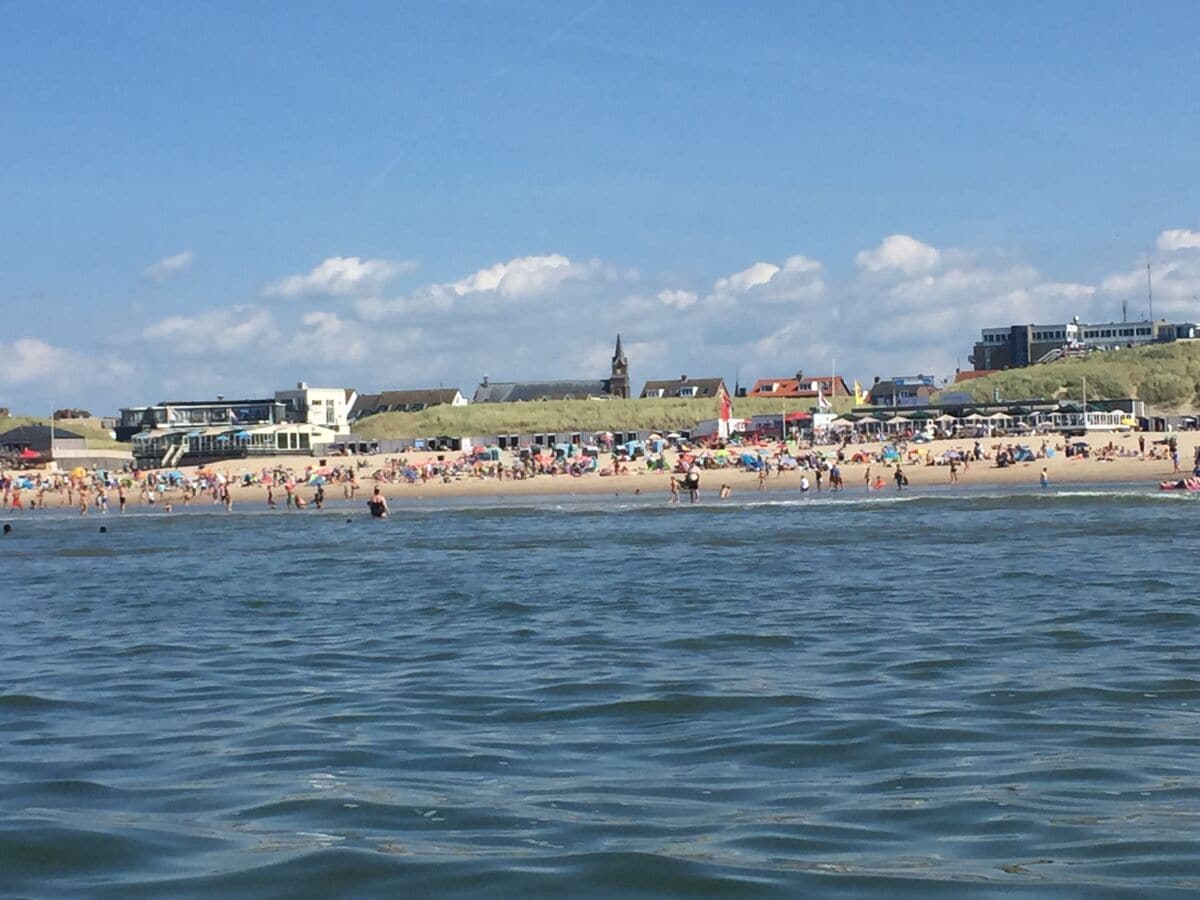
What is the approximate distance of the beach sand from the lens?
158 feet

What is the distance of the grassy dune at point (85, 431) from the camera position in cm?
9456

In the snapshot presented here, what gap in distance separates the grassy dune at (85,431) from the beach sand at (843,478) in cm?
3074

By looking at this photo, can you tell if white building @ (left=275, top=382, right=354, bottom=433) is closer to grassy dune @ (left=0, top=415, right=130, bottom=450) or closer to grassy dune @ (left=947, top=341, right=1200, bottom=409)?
grassy dune @ (left=0, top=415, right=130, bottom=450)

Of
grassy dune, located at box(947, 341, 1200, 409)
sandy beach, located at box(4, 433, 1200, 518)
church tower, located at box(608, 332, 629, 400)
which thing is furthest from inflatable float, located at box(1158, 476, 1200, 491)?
church tower, located at box(608, 332, 629, 400)

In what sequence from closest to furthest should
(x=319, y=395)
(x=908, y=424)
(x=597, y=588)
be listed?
(x=597, y=588), (x=908, y=424), (x=319, y=395)

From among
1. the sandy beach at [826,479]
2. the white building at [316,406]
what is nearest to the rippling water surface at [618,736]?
the sandy beach at [826,479]

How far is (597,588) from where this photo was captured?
62.4ft

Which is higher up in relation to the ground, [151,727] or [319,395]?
[319,395]

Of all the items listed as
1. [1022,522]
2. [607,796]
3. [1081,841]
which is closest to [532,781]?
[607,796]

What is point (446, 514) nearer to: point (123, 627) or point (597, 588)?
point (597, 588)

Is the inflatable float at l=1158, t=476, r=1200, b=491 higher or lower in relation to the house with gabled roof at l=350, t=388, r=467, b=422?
lower

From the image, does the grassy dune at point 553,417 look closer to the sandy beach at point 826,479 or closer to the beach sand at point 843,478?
the sandy beach at point 826,479

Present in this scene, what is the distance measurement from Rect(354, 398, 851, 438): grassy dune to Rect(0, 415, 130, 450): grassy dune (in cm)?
1630

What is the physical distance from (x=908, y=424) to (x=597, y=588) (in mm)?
56545
